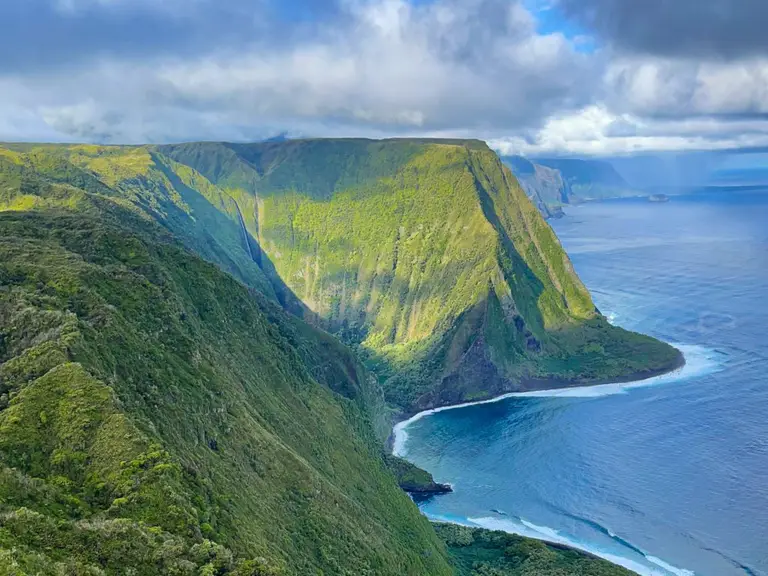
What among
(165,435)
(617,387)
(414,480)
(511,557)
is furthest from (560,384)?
(165,435)

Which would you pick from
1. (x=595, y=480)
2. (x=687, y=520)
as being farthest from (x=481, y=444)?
(x=687, y=520)

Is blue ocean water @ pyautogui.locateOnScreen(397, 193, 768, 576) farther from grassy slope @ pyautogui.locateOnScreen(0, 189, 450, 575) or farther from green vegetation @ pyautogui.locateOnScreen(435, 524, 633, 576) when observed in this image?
grassy slope @ pyautogui.locateOnScreen(0, 189, 450, 575)

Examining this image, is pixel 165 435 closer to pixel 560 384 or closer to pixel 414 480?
pixel 414 480

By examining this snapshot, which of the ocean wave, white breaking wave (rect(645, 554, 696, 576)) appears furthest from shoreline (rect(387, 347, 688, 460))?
white breaking wave (rect(645, 554, 696, 576))

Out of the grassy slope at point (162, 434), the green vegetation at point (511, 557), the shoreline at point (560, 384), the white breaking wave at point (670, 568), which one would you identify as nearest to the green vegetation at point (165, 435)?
the grassy slope at point (162, 434)

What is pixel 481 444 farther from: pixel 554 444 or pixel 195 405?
pixel 195 405

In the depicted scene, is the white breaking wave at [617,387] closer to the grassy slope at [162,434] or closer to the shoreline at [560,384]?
the shoreline at [560,384]
